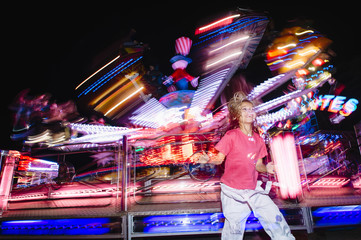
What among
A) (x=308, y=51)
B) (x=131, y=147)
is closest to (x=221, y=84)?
(x=308, y=51)

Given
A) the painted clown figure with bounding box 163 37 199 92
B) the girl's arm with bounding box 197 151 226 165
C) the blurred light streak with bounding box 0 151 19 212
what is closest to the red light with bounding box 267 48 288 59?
the painted clown figure with bounding box 163 37 199 92

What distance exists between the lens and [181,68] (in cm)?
1316

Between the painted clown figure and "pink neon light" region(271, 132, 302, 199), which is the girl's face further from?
the painted clown figure

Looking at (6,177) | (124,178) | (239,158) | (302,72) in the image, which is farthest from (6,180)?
(302,72)

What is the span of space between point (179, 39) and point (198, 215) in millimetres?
11855

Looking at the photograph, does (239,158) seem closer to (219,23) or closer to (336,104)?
(219,23)

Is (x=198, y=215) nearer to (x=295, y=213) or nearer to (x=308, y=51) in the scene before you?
(x=295, y=213)

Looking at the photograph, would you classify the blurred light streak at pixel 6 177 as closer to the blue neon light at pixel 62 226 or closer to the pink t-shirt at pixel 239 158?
the blue neon light at pixel 62 226

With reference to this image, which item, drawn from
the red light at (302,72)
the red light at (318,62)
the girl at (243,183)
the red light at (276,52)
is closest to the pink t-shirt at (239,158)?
the girl at (243,183)

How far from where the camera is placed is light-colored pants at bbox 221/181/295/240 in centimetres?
205

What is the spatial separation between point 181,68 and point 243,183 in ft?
38.3

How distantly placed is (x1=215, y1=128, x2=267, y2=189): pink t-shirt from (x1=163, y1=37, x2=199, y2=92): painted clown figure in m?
10.8

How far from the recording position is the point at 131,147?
4.69 metres

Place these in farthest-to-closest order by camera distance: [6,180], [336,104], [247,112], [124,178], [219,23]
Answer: [336,104], [219,23], [6,180], [124,178], [247,112]
